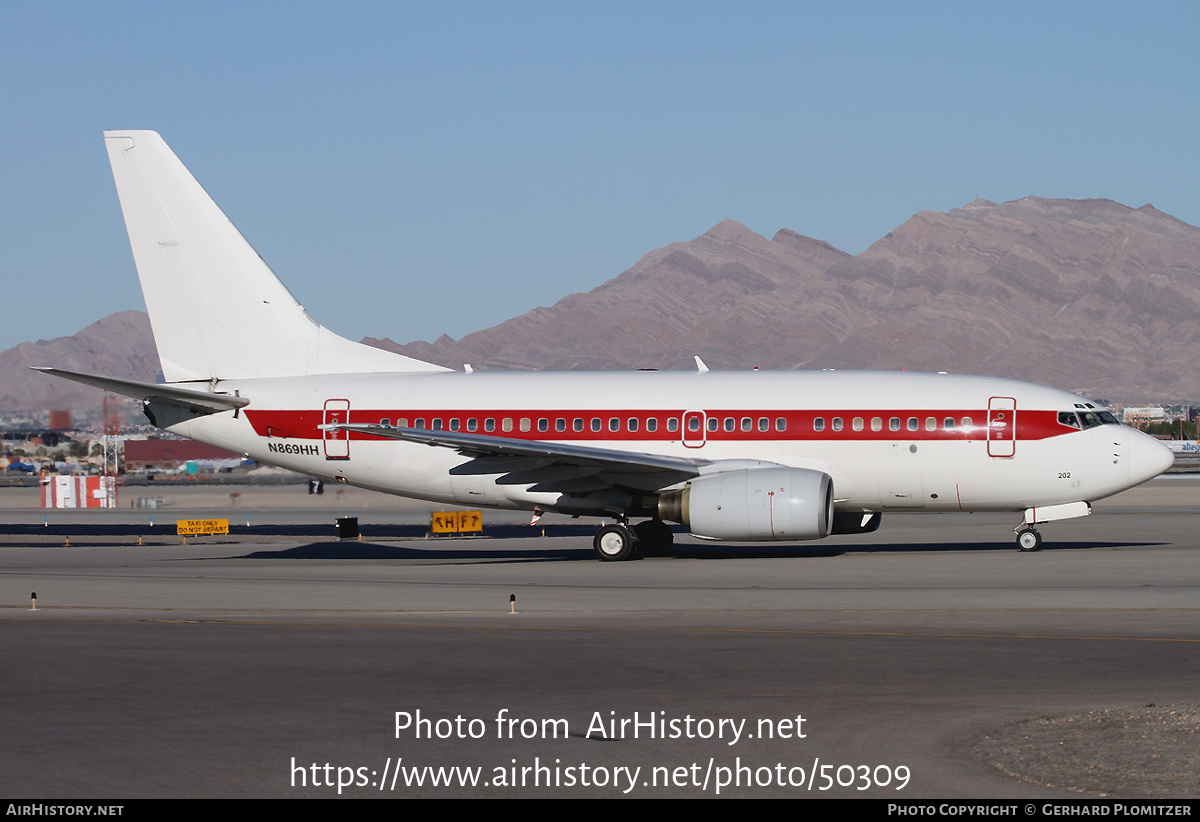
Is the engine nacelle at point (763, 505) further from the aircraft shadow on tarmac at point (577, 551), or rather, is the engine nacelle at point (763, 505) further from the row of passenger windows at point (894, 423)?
the aircraft shadow on tarmac at point (577, 551)

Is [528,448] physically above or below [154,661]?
above

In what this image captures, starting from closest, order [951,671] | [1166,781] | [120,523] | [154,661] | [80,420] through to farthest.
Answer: [1166,781] < [951,671] < [154,661] < [120,523] < [80,420]

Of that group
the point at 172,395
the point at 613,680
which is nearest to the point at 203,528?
the point at 172,395

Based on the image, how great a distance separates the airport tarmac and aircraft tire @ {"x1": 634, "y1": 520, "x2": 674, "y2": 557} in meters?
2.87

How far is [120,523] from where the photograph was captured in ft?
160

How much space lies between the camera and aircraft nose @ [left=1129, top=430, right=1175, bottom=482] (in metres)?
29.5

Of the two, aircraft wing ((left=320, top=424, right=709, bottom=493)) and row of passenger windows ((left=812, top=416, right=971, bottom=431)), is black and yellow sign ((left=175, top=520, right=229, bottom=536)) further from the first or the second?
row of passenger windows ((left=812, top=416, right=971, bottom=431))

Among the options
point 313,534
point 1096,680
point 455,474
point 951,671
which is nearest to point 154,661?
point 951,671

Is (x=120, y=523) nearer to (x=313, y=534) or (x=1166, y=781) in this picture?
(x=313, y=534)

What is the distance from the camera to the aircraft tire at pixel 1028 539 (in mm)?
30516

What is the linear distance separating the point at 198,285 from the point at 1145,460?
23668mm

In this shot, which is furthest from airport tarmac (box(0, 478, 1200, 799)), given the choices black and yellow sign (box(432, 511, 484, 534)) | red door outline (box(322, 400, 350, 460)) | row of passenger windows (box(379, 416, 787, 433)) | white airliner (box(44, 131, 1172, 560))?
black and yellow sign (box(432, 511, 484, 534))

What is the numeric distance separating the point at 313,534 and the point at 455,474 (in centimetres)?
1160

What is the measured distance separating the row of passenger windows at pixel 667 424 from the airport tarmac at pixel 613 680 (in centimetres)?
330
